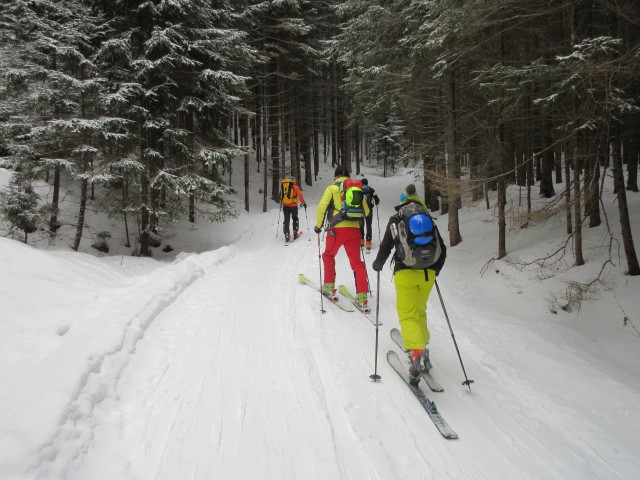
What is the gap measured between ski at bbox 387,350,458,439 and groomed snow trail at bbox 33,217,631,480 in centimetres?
7

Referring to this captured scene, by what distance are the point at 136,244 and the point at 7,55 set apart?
25.8ft

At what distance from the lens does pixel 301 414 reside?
3.17 meters

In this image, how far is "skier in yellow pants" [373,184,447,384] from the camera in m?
3.74

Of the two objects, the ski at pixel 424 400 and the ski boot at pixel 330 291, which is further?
the ski boot at pixel 330 291

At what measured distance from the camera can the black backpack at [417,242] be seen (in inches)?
147

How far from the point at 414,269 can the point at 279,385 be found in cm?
210

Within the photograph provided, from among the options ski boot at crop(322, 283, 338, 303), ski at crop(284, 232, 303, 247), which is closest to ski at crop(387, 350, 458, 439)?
ski boot at crop(322, 283, 338, 303)

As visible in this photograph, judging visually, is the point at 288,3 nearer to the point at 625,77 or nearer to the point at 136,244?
the point at 136,244

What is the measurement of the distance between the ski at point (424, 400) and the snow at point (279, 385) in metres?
0.09

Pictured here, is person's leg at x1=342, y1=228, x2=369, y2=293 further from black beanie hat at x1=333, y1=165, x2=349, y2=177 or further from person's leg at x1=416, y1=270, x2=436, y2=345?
person's leg at x1=416, y1=270, x2=436, y2=345

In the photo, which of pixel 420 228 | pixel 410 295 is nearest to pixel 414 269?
pixel 410 295

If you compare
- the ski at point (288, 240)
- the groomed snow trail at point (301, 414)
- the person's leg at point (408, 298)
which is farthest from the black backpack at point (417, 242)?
the ski at point (288, 240)

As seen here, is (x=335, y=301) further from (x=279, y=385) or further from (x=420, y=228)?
(x=420, y=228)

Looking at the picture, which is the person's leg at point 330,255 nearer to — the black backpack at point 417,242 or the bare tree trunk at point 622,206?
the black backpack at point 417,242
